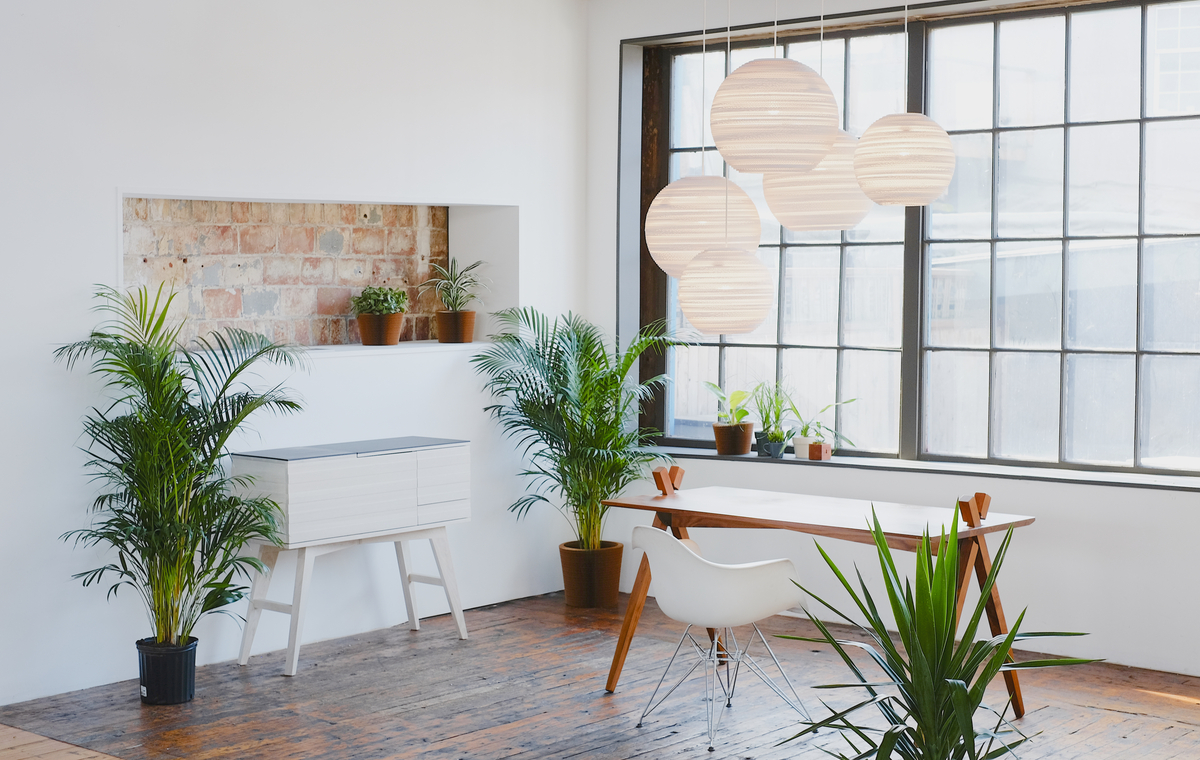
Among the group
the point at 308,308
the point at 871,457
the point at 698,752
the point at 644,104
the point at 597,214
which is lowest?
the point at 698,752

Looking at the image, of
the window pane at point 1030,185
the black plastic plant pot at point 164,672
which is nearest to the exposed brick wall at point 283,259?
the black plastic plant pot at point 164,672

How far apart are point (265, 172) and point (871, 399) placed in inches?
131

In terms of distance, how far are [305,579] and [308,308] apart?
1586 millimetres

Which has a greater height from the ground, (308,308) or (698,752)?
(308,308)

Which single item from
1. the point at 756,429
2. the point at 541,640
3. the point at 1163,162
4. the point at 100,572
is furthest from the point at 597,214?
the point at 100,572

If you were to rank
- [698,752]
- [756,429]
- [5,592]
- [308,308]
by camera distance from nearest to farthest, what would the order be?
[698,752] < [5,592] < [308,308] < [756,429]

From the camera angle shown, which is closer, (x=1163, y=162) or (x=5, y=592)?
(x=5, y=592)

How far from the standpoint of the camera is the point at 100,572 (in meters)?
5.29

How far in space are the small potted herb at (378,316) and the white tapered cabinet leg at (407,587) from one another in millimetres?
1058

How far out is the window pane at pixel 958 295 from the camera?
21.5 ft

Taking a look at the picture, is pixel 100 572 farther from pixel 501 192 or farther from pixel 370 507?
pixel 501 192

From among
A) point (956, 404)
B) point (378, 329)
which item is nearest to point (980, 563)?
point (956, 404)

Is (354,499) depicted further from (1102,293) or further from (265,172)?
(1102,293)

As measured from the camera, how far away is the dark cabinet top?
18.8ft
